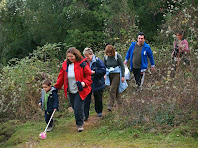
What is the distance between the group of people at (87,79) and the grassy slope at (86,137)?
32 centimetres

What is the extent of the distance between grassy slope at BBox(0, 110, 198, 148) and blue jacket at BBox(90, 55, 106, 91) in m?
0.79

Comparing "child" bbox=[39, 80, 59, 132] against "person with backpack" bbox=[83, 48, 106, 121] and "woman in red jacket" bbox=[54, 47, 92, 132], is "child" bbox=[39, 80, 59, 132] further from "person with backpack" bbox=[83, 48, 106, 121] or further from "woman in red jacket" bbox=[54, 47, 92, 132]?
"person with backpack" bbox=[83, 48, 106, 121]

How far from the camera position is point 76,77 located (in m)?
6.36

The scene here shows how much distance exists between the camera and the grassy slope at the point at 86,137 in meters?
5.33

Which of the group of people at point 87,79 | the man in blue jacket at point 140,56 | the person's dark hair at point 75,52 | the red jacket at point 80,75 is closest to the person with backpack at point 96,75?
the group of people at point 87,79

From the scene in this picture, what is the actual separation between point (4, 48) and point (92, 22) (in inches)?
333

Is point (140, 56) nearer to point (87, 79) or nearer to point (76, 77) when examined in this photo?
point (87, 79)

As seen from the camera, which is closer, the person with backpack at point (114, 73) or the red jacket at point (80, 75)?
the red jacket at point (80, 75)

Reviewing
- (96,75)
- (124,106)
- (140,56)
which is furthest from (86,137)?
(140,56)

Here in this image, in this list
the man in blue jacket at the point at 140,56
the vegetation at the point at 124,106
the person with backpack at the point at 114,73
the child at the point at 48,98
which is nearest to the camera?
the vegetation at the point at 124,106

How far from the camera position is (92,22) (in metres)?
20.2

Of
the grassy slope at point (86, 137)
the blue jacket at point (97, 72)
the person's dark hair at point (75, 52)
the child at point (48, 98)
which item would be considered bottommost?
the grassy slope at point (86, 137)

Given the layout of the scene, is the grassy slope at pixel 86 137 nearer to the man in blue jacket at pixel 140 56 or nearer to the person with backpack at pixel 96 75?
the person with backpack at pixel 96 75

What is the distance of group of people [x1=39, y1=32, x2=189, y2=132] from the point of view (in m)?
6.40
